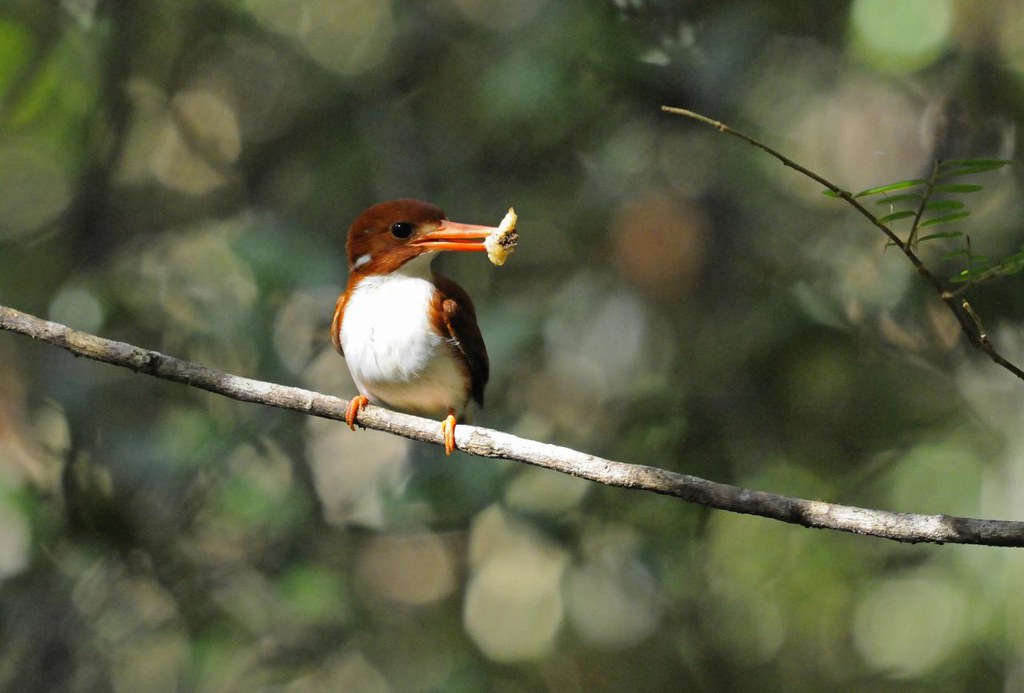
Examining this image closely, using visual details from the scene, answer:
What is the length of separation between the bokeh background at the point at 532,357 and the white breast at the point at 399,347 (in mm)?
723

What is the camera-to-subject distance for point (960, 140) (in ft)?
12.5

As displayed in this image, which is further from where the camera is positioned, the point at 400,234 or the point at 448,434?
the point at 400,234

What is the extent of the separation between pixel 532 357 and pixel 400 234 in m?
1.23

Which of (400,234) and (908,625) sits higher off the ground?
(400,234)

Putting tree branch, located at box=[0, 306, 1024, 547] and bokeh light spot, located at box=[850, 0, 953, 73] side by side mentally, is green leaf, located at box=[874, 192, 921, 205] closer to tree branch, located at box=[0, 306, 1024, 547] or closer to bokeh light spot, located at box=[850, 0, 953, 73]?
tree branch, located at box=[0, 306, 1024, 547]

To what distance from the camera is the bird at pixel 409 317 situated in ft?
8.46

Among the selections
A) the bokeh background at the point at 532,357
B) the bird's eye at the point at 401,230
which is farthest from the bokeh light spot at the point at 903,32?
the bird's eye at the point at 401,230

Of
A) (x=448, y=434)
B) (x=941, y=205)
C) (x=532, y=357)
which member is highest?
(x=532, y=357)

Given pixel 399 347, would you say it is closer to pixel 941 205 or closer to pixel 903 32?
pixel 941 205

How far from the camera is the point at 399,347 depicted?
8.42 feet

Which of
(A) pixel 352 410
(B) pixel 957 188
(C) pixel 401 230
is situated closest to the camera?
(B) pixel 957 188

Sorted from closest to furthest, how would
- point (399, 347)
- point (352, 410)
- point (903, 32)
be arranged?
1. point (352, 410)
2. point (399, 347)
3. point (903, 32)

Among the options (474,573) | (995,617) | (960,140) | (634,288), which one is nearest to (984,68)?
(960,140)

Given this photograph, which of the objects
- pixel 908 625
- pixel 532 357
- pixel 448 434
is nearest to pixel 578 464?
pixel 448 434
